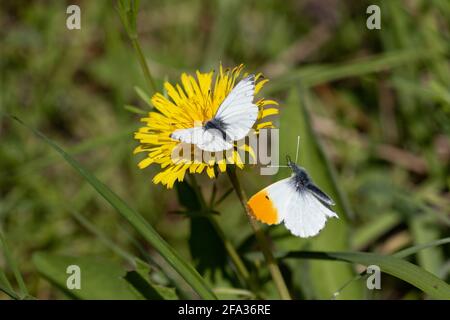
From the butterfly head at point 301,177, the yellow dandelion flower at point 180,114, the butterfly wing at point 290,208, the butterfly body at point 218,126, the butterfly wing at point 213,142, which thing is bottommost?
the butterfly wing at point 290,208

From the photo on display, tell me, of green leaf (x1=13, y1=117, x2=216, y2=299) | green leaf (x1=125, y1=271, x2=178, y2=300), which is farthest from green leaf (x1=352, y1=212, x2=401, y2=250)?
green leaf (x1=13, y1=117, x2=216, y2=299)

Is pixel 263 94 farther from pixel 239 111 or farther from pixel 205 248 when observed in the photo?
pixel 239 111

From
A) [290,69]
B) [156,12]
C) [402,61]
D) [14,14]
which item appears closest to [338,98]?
[290,69]

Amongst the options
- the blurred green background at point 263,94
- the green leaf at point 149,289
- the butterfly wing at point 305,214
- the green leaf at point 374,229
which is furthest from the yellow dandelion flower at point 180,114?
the green leaf at point 374,229

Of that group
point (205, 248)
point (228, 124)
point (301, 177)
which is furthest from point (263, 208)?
point (205, 248)

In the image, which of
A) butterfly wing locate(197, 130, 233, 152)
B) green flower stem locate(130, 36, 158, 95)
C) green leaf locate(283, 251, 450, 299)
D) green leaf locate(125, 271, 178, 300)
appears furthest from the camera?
green leaf locate(125, 271, 178, 300)

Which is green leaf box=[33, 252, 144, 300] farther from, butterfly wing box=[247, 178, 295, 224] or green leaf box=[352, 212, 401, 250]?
green leaf box=[352, 212, 401, 250]

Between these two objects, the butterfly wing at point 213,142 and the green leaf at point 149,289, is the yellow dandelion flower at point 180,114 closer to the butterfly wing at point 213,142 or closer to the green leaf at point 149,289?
the butterfly wing at point 213,142
